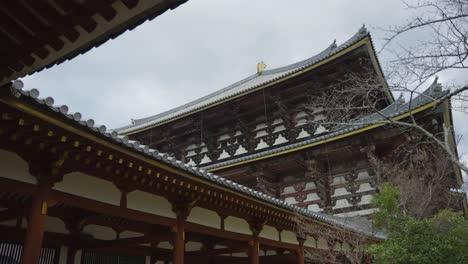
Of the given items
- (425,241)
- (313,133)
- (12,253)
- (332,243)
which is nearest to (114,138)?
(12,253)

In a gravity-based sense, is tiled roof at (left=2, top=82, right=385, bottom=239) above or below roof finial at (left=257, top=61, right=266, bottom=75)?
below

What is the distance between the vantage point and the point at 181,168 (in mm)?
6691

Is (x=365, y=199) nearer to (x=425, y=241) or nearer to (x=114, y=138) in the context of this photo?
(x=425, y=241)

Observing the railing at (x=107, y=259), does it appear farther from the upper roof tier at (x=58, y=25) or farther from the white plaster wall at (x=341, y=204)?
the white plaster wall at (x=341, y=204)

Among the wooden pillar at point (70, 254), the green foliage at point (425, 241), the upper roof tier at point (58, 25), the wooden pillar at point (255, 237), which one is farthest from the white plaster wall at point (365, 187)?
the upper roof tier at point (58, 25)

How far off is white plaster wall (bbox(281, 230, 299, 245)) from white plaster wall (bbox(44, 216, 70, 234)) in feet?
18.9

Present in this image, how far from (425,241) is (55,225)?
23.9ft

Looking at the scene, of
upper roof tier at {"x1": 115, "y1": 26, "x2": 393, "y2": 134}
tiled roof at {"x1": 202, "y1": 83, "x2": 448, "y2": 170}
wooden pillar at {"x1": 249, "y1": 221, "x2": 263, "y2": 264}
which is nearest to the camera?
wooden pillar at {"x1": 249, "y1": 221, "x2": 263, "y2": 264}

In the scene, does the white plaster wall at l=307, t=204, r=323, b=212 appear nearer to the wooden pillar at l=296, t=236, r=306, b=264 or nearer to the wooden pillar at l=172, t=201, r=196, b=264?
the wooden pillar at l=296, t=236, r=306, b=264

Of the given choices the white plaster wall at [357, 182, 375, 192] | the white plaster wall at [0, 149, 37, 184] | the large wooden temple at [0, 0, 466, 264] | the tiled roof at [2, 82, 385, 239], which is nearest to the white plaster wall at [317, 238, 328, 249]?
the large wooden temple at [0, 0, 466, 264]

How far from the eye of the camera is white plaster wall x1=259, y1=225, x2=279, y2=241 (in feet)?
34.0

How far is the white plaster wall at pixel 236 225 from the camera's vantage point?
362 inches

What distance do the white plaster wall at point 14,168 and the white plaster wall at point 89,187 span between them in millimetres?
448

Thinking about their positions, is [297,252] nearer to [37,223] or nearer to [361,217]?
[361,217]
